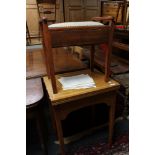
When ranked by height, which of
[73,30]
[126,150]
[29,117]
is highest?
[73,30]

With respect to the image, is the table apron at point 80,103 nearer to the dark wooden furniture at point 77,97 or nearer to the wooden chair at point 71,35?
the dark wooden furniture at point 77,97

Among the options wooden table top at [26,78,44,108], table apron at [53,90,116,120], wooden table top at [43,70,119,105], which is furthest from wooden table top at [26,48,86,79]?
table apron at [53,90,116,120]

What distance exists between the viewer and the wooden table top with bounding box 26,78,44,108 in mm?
944

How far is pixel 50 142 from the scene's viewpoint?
134 centimetres

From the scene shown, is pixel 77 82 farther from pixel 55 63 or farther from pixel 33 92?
pixel 55 63

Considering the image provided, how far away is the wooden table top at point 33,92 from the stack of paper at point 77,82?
0.15 m

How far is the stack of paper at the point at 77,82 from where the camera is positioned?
3.42 ft

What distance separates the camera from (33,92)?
1.04m

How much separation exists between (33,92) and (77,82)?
28cm

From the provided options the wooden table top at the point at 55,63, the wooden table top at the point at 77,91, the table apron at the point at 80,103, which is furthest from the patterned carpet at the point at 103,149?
the wooden table top at the point at 55,63
